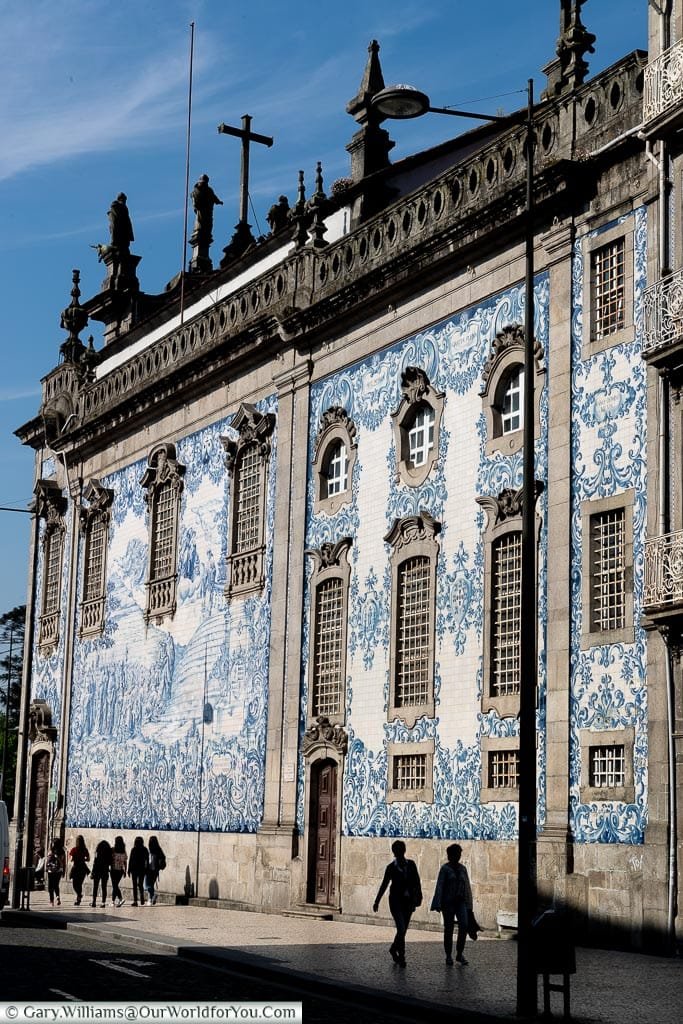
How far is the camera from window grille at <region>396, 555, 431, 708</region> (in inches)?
967

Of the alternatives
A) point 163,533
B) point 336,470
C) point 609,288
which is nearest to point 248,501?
point 336,470

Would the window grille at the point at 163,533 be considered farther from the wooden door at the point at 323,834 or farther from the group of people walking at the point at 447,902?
the group of people walking at the point at 447,902

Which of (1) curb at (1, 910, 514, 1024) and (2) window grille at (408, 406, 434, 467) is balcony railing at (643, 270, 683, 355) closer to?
(2) window grille at (408, 406, 434, 467)

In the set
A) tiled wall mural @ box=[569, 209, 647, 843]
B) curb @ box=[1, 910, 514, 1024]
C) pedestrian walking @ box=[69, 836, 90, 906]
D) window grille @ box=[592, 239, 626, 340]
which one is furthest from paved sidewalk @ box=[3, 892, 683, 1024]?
window grille @ box=[592, 239, 626, 340]

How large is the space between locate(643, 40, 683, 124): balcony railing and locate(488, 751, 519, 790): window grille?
862 cm

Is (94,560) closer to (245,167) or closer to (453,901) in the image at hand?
(245,167)

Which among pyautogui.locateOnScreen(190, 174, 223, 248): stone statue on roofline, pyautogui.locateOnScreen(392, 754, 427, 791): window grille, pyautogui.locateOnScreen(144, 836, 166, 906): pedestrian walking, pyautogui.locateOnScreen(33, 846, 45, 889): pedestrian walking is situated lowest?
pyautogui.locateOnScreen(33, 846, 45, 889): pedestrian walking

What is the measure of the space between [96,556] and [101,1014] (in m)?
26.5

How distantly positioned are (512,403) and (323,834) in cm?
799

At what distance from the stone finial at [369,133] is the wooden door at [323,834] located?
11.0m

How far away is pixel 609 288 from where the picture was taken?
852 inches

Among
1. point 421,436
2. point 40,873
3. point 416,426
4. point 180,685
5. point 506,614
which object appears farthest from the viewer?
point 40,873

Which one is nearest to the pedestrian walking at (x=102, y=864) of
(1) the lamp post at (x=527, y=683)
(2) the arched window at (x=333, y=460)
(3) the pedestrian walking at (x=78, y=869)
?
(3) the pedestrian walking at (x=78, y=869)

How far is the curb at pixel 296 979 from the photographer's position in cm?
1388
